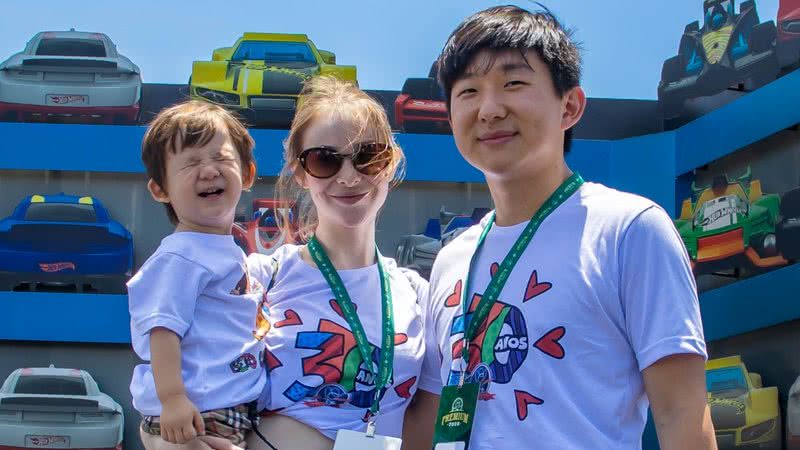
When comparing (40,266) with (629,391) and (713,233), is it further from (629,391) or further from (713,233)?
(629,391)

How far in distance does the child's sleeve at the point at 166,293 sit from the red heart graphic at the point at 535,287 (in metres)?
0.71

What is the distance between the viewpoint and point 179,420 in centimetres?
206

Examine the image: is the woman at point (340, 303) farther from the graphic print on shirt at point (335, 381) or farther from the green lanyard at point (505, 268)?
the green lanyard at point (505, 268)

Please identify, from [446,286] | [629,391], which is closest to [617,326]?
[629,391]

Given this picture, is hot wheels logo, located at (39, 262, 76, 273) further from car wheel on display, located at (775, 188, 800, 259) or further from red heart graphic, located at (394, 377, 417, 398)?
red heart graphic, located at (394, 377, 417, 398)

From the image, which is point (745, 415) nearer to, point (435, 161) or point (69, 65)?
point (435, 161)

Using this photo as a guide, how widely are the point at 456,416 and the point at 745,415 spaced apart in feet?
27.0

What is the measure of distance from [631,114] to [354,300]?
10.2 meters

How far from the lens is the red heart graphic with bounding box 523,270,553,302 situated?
1.78m

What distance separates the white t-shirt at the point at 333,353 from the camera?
2.16m

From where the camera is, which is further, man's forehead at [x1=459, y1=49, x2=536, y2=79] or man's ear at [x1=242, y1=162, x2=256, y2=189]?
man's ear at [x1=242, y1=162, x2=256, y2=189]

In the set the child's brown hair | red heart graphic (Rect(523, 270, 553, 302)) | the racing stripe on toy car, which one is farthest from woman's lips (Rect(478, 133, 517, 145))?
the racing stripe on toy car

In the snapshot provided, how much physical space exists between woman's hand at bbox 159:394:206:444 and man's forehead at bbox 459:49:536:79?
32.0 inches

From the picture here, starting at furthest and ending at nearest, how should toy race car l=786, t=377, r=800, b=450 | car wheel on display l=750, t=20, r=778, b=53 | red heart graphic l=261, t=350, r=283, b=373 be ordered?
car wheel on display l=750, t=20, r=778, b=53 → toy race car l=786, t=377, r=800, b=450 → red heart graphic l=261, t=350, r=283, b=373
